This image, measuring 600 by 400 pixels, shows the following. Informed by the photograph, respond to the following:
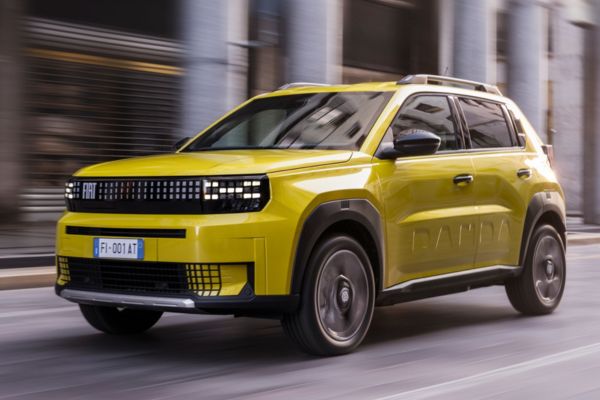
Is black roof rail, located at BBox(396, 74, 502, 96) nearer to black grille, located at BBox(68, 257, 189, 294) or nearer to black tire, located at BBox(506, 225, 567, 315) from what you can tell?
black tire, located at BBox(506, 225, 567, 315)

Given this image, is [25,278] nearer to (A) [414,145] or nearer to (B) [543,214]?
(B) [543,214]

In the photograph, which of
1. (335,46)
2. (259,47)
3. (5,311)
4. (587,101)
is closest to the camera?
(5,311)

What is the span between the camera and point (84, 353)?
244 inches

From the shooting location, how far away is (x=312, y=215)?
19.2 ft

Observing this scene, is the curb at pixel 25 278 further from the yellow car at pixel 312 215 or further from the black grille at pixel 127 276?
the black grille at pixel 127 276

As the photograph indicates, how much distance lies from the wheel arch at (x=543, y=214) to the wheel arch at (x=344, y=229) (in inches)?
71.0

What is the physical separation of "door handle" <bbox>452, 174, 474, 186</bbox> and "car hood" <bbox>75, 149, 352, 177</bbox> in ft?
3.38

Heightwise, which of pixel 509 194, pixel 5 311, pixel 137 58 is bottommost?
pixel 5 311

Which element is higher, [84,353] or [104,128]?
[104,128]

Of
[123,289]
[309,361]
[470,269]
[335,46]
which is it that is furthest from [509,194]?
[335,46]

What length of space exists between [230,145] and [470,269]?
1.78 metres

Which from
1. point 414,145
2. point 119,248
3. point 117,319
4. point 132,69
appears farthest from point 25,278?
point 132,69

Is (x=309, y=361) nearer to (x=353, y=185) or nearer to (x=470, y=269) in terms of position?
(x=353, y=185)

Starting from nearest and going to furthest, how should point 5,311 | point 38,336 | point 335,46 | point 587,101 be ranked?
point 38,336 → point 5,311 → point 335,46 → point 587,101
